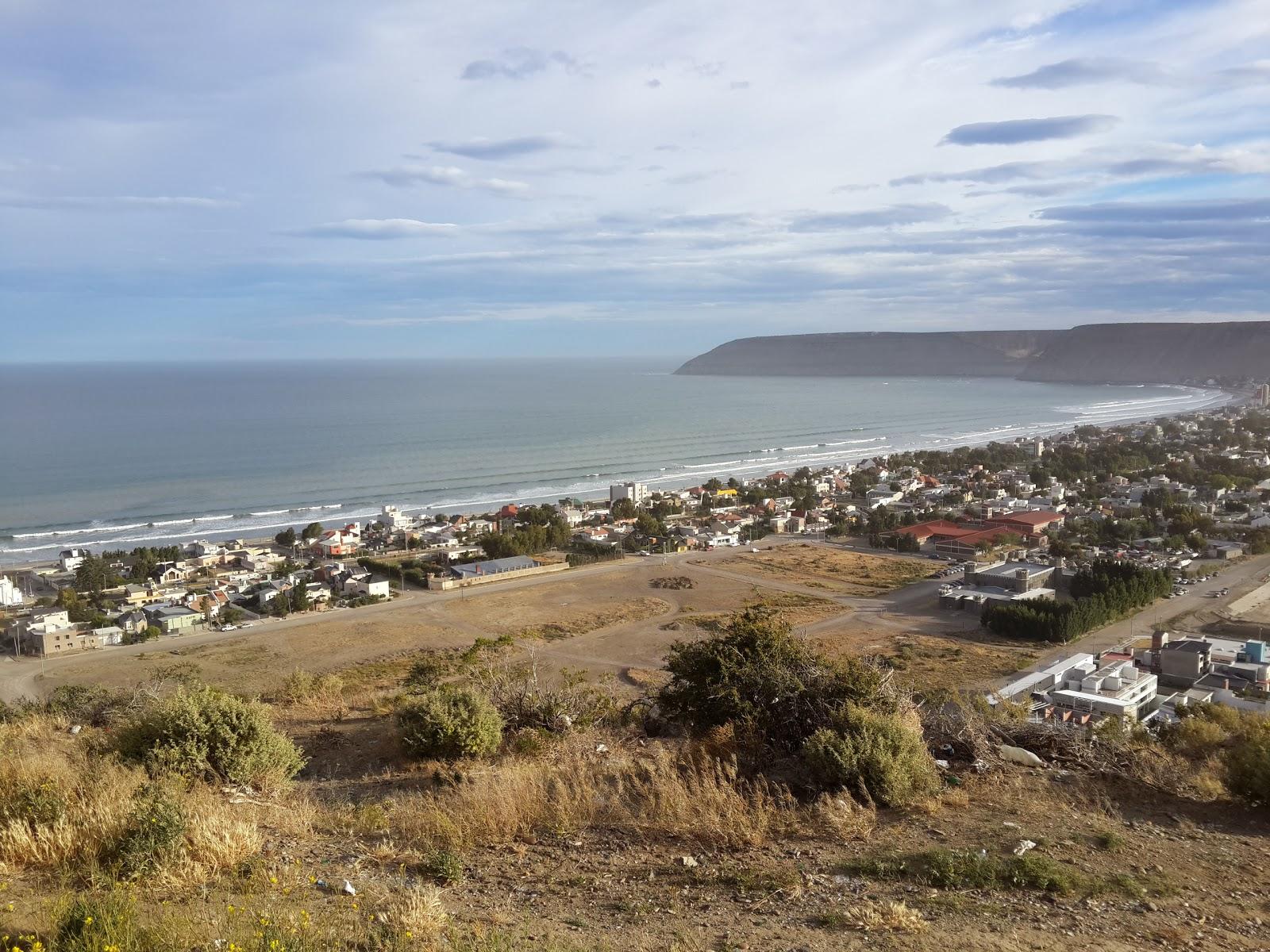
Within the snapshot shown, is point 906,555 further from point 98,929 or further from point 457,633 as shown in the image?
point 98,929

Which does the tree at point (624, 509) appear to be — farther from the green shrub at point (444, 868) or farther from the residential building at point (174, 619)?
the green shrub at point (444, 868)

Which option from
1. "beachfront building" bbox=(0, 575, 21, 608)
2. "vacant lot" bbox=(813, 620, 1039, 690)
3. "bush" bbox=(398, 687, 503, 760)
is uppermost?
"bush" bbox=(398, 687, 503, 760)

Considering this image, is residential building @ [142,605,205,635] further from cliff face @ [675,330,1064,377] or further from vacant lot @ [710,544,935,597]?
cliff face @ [675,330,1064,377]

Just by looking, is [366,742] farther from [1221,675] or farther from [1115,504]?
[1115,504]

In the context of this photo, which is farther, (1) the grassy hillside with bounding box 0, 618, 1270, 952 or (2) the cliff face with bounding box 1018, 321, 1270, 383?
(2) the cliff face with bounding box 1018, 321, 1270, 383

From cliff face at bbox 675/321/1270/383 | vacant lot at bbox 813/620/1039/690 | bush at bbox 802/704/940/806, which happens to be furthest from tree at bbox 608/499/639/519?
cliff face at bbox 675/321/1270/383

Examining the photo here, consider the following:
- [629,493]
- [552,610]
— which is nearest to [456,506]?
[629,493]
